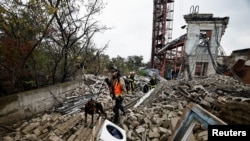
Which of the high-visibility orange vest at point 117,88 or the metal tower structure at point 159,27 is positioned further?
the metal tower structure at point 159,27

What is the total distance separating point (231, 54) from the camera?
2211cm

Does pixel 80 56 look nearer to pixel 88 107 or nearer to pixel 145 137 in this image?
pixel 88 107

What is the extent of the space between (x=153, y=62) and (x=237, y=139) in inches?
1108

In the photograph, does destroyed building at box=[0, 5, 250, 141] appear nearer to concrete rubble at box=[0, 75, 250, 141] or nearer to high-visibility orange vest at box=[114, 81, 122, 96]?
concrete rubble at box=[0, 75, 250, 141]

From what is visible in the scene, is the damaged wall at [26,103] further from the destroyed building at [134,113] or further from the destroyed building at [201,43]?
the destroyed building at [201,43]

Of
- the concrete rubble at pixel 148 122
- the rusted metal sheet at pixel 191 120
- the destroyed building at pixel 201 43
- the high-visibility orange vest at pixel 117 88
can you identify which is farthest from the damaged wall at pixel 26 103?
the destroyed building at pixel 201 43

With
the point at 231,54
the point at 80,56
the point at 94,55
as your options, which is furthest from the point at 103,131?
the point at 231,54

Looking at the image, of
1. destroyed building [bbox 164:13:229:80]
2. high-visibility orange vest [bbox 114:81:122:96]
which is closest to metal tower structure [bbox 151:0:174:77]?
destroyed building [bbox 164:13:229:80]

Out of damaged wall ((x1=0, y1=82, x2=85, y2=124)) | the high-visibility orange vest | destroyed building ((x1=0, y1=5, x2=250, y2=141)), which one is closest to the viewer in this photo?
destroyed building ((x1=0, y1=5, x2=250, y2=141))

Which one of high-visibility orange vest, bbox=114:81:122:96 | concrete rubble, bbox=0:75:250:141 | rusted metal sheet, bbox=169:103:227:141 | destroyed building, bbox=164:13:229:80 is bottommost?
concrete rubble, bbox=0:75:250:141

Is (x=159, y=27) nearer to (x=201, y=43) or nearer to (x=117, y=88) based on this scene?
(x=201, y=43)

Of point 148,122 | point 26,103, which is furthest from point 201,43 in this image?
point 26,103

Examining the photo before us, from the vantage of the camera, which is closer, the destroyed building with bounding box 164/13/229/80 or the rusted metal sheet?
the rusted metal sheet

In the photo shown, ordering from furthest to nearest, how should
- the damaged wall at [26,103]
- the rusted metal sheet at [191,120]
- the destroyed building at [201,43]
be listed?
the destroyed building at [201,43]
the damaged wall at [26,103]
the rusted metal sheet at [191,120]
